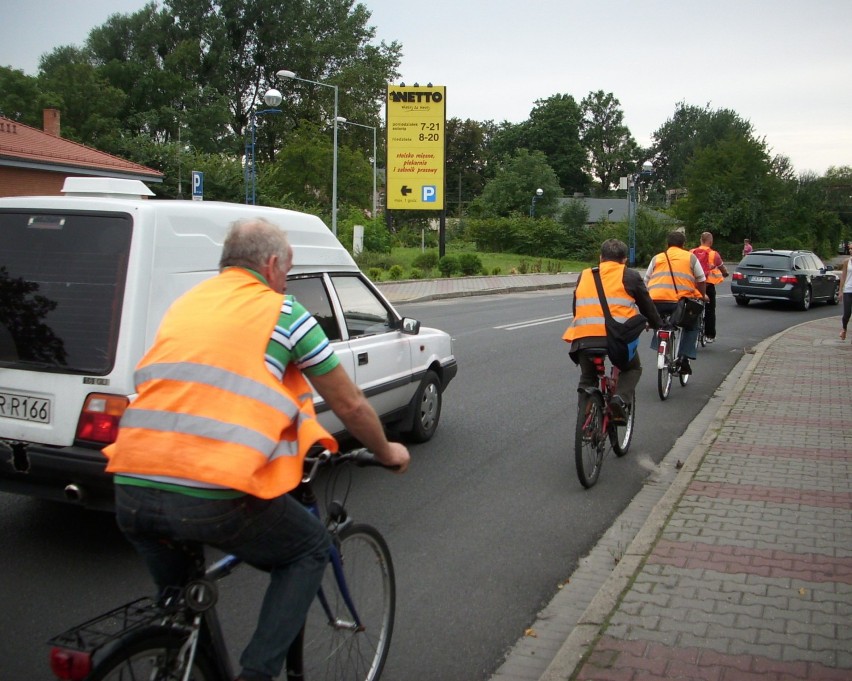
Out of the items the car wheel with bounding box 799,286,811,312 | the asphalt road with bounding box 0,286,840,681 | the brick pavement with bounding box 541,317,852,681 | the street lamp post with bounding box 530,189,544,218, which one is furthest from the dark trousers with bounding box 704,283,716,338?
the street lamp post with bounding box 530,189,544,218

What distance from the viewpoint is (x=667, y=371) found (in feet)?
35.9

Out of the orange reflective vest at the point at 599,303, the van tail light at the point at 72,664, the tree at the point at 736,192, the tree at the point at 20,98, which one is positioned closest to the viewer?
the van tail light at the point at 72,664

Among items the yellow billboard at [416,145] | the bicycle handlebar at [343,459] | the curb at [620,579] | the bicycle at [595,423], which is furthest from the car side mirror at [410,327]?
the yellow billboard at [416,145]

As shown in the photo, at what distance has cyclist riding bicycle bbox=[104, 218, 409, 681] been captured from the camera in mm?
2510

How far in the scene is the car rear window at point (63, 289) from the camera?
4.82m

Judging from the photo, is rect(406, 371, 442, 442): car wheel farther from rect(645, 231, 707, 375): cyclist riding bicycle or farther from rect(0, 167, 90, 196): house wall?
rect(0, 167, 90, 196): house wall

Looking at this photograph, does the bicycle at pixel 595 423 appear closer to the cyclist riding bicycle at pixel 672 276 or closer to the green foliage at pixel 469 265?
the cyclist riding bicycle at pixel 672 276

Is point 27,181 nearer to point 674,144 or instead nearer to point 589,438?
point 589,438

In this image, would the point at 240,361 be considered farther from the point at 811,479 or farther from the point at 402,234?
the point at 402,234

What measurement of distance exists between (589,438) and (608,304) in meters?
1.01

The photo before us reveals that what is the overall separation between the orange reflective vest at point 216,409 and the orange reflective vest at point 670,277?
8.87 meters

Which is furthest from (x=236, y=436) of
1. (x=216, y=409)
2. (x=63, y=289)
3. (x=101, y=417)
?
(x=63, y=289)

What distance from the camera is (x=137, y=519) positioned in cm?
257

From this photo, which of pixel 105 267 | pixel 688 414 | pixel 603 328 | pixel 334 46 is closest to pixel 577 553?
pixel 603 328
